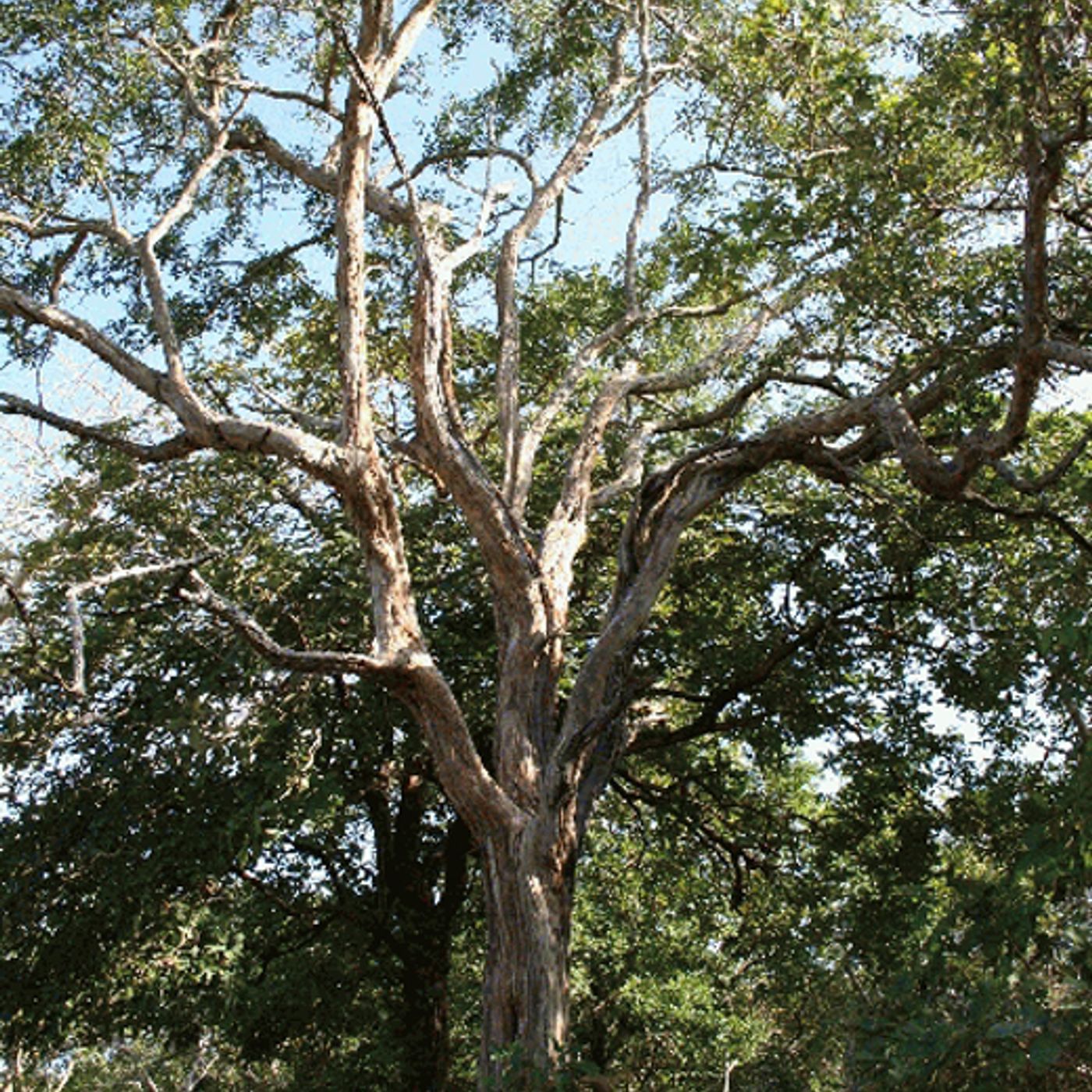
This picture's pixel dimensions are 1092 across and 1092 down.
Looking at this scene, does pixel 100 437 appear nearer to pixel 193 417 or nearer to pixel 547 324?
pixel 193 417

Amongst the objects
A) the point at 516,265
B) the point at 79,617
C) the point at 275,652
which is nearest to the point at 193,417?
the point at 275,652

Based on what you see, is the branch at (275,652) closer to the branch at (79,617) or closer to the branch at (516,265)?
the branch at (79,617)

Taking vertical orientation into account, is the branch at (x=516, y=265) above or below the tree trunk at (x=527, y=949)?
above

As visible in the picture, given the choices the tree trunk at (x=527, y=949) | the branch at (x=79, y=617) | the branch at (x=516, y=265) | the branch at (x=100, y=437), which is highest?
the branch at (x=516, y=265)

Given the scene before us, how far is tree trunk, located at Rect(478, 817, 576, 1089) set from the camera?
608 cm

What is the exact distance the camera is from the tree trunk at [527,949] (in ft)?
19.9

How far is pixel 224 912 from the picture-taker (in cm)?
897

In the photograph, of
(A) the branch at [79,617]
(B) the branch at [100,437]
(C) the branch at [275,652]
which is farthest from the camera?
(B) the branch at [100,437]

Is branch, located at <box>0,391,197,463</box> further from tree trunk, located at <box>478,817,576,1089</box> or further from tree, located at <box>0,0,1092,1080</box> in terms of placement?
tree trunk, located at <box>478,817,576,1089</box>

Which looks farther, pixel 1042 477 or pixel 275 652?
pixel 1042 477

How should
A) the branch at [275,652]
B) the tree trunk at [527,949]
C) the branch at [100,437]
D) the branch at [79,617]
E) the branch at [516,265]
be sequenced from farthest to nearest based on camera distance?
1. the branch at [516,265]
2. the branch at [100,437]
3. the tree trunk at [527,949]
4. the branch at [275,652]
5. the branch at [79,617]

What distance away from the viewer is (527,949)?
6.27 metres

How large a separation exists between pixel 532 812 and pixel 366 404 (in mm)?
2568

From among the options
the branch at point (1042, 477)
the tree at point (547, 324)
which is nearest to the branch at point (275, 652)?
the tree at point (547, 324)
